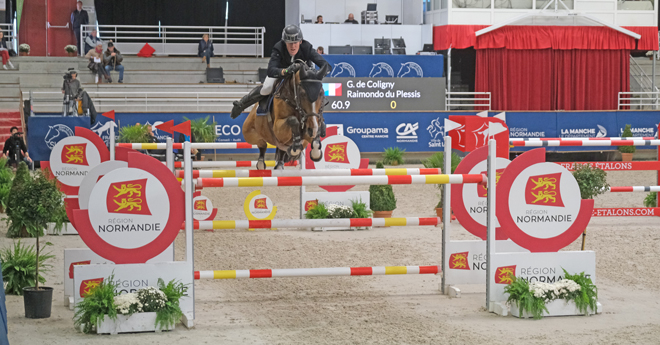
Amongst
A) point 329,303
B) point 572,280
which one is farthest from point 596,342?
point 329,303

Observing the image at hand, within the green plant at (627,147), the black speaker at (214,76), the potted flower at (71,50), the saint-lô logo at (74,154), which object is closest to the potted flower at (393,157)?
the green plant at (627,147)

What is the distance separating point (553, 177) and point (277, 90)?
214cm

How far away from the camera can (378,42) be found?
20.9m

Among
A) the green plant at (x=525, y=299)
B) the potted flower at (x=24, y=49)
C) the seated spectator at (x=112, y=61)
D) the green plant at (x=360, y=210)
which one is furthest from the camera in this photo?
the potted flower at (x=24, y=49)

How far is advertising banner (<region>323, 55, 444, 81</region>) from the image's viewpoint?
1820cm

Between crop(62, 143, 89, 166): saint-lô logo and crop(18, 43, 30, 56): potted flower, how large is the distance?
1347 cm

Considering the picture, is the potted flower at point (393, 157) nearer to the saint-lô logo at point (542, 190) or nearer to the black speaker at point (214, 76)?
the black speaker at point (214, 76)

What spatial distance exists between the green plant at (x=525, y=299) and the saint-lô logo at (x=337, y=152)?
4291 mm

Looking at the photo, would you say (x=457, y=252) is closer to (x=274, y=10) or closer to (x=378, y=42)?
(x=378, y=42)

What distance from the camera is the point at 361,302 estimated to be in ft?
17.8

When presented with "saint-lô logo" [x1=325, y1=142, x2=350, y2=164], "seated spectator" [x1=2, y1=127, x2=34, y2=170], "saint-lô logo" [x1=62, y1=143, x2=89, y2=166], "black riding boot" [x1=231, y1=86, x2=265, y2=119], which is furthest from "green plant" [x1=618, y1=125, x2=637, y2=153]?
"seated spectator" [x1=2, y1=127, x2=34, y2=170]

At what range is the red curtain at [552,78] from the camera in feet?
70.1

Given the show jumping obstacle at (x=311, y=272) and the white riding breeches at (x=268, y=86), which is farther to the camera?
the white riding breeches at (x=268, y=86)

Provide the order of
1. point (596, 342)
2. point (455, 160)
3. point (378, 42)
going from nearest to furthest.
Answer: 1. point (596, 342)
2. point (455, 160)
3. point (378, 42)
